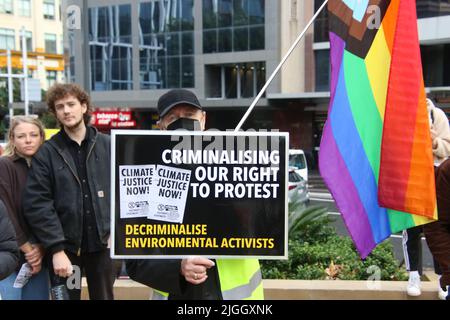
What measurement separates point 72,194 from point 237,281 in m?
1.45

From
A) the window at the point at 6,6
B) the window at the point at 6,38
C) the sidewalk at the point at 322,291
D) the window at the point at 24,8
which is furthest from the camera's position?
the window at the point at 24,8

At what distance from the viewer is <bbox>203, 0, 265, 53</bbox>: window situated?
28.3 meters

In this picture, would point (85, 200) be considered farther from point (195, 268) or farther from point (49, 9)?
point (49, 9)

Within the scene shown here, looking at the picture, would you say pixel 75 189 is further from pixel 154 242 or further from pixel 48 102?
pixel 154 242

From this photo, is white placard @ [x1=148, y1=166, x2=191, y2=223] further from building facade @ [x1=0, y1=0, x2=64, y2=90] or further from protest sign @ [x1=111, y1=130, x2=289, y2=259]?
building facade @ [x1=0, y1=0, x2=64, y2=90]

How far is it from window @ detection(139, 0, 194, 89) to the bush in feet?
85.6

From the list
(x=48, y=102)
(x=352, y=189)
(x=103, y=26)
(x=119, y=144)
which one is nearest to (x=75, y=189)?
(x=48, y=102)

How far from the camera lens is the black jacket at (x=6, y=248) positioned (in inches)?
106

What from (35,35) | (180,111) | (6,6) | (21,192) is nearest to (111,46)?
(21,192)

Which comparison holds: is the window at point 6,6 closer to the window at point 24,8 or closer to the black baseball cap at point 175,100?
the window at point 24,8

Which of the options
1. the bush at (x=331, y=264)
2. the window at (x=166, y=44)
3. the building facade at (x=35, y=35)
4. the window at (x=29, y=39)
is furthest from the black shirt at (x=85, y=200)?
the window at (x=29, y=39)

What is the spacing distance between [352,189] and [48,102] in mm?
2001

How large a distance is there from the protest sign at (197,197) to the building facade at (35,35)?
207ft

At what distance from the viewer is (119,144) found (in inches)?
92.7
